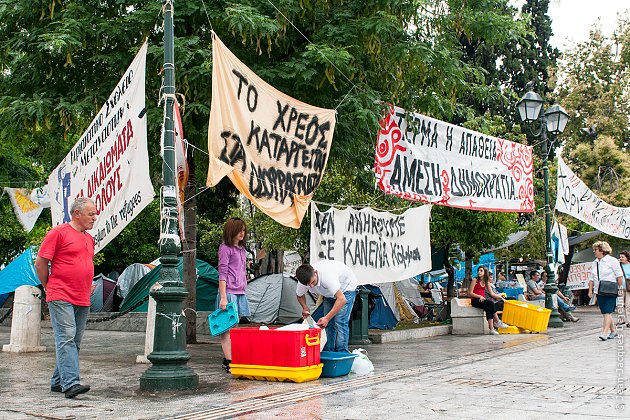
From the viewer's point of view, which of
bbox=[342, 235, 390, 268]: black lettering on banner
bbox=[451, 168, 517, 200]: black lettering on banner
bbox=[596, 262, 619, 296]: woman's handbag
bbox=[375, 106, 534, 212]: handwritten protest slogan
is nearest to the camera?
bbox=[342, 235, 390, 268]: black lettering on banner

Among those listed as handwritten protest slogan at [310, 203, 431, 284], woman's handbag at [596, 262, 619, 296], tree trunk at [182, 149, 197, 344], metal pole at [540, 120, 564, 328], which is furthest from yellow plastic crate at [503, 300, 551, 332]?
tree trunk at [182, 149, 197, 344]

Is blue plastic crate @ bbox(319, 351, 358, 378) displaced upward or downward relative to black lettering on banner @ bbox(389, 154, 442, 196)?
downward

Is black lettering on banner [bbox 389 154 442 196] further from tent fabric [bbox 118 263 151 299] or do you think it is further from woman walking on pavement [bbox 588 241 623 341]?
tent fabric [bbox 118 263 151 299]

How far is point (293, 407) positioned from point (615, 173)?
2960 cm

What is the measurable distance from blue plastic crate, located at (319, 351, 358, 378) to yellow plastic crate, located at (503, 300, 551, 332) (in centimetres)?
861

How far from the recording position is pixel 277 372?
8516 millimetres

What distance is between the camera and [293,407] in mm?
6895

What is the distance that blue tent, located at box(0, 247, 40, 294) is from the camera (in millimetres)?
17031

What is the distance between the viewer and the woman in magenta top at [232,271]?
9148mm

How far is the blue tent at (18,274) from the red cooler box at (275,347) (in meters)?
9.67

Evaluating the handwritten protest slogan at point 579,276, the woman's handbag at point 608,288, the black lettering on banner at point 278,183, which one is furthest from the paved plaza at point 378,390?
the handwritten protest slogan at point 579,276

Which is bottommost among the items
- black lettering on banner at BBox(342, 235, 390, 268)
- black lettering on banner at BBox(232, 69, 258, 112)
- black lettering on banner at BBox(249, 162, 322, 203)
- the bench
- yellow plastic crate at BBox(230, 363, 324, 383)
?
yellow plastic crate at BBox(230, 363, 324, 383)

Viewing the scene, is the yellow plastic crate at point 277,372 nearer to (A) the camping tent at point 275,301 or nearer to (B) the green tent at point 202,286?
(A) the camping tent at point 275,301

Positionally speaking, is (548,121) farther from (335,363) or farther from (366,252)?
(335,363)
